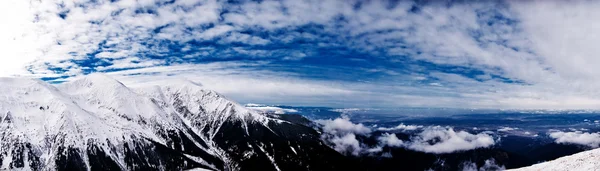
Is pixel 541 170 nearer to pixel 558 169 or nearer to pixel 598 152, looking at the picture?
pixel 558 169

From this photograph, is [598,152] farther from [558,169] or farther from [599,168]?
[599,168]

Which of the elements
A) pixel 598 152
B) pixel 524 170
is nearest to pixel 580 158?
pixel 598 152

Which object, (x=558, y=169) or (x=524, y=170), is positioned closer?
(x=558, y=169)

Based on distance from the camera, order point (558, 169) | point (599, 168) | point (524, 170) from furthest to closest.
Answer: point (524, 170), point (558, 169), point (599, 168)

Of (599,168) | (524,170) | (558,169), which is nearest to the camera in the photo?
(599,168)

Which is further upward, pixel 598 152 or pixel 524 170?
pixel 598 152

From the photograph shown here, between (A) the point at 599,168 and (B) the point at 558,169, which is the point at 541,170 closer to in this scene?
(B) the point at 558,169

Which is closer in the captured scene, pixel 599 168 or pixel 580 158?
pixel 599 168

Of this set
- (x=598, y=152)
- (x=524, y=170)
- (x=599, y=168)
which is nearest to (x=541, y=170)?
(x=524, y=170)
